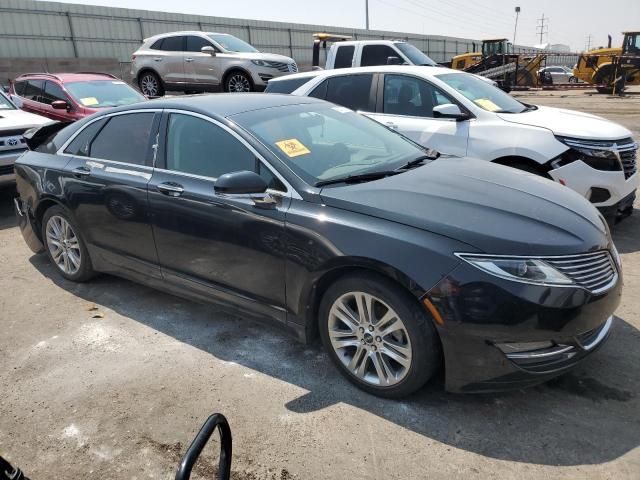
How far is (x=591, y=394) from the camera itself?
2930 mm

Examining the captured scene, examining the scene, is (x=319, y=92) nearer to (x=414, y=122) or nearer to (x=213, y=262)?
(x=414, y=122)

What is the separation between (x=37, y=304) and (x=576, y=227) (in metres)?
4.07

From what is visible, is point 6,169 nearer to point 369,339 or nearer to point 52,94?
point 52,94

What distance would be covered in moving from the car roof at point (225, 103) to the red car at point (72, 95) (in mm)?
5710

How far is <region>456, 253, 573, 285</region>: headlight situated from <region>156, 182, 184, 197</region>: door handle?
195cm

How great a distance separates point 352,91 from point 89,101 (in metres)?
5.29

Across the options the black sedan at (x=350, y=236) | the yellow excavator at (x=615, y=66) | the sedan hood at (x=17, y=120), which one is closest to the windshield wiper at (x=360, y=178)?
the black sedan at (x=350, y=236)

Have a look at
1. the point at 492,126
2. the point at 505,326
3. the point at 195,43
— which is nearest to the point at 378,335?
the point at 505,326

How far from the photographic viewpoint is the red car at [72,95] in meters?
9.19

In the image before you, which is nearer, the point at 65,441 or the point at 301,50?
the point at 65,441

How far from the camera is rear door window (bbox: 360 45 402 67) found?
11.0 m

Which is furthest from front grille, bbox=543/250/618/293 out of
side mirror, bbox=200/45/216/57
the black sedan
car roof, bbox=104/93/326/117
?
side mirror, bbox=200/45/216/57

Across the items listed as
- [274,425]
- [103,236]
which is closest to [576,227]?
[274,425]

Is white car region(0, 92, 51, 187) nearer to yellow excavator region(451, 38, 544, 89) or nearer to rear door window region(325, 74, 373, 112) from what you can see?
rear door window region(325, 74, 373, 112)
